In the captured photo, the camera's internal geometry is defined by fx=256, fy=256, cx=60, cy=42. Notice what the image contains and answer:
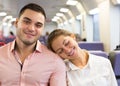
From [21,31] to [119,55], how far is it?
1.14 meters

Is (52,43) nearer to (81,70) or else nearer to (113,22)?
(81,70)

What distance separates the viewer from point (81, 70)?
2049 millimetres

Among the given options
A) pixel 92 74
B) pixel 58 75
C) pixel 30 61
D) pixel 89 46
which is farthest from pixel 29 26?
pixel 89 46

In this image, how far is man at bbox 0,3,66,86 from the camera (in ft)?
6.47

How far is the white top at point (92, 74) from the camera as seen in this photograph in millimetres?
2047

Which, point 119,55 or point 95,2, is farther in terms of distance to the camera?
point 95,2

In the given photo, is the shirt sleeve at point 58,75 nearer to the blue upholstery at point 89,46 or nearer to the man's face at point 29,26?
the man's face at point 29,26

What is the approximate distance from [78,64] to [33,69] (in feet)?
1.22

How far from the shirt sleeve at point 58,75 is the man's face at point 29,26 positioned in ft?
0.87

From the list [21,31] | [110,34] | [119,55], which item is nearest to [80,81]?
[21,31]

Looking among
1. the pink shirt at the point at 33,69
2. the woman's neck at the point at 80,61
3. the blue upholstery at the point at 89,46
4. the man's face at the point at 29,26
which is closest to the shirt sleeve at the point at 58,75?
the pink shirt at the point at 33,69

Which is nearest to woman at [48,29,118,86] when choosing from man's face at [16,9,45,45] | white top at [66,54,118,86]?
white top at [66,54,118,86]

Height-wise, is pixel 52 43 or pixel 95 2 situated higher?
pixel 95 2

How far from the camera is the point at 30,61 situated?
2.01 meters
